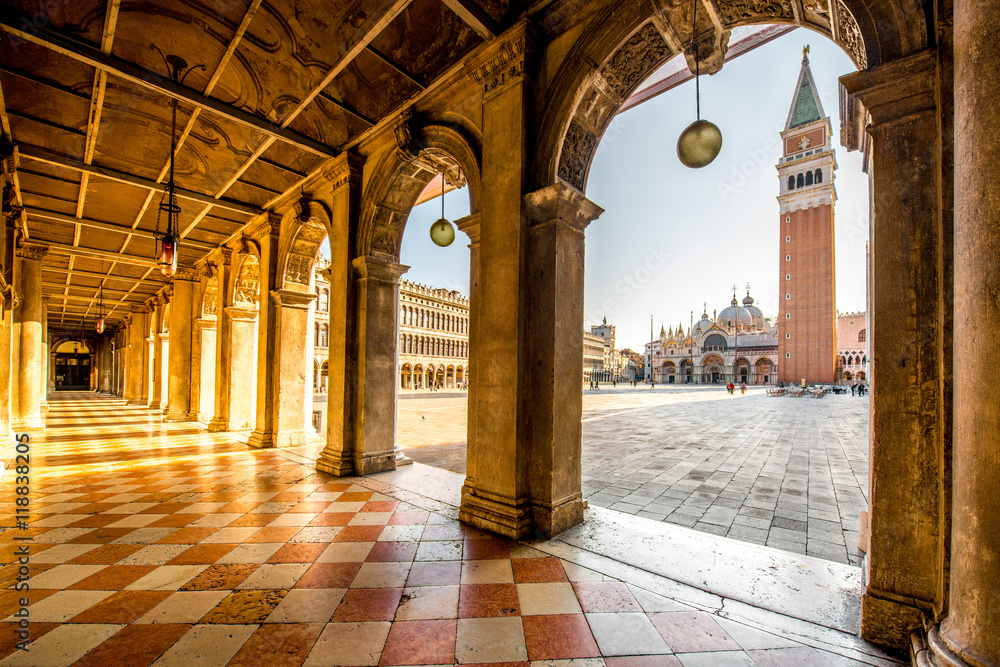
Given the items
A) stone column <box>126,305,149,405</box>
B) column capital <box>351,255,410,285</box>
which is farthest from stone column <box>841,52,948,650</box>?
stone column <box>126,305,149,405</box>

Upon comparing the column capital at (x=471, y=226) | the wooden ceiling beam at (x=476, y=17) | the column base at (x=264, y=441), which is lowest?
the column base at (x=264, y=441)

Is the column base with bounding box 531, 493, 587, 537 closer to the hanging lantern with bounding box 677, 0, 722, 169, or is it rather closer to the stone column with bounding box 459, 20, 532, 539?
the stone column with bounding box 459, 20, 532, 539

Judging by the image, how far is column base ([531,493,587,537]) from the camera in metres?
3.26

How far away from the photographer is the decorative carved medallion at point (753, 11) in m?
2.69

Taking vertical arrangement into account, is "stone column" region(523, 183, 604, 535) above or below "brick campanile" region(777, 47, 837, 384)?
below

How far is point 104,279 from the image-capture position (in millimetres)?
12422

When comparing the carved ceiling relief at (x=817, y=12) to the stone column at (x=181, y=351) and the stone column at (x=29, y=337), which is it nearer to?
the stone column at (x=181, y=351)

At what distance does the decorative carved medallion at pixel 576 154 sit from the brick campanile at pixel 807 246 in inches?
1928

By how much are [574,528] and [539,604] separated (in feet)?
3.83

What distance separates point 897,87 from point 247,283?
1027 cm

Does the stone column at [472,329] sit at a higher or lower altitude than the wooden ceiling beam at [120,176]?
lower

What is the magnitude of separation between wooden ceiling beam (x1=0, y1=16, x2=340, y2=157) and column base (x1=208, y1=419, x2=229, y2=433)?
257 inches

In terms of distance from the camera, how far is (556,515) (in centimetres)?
330

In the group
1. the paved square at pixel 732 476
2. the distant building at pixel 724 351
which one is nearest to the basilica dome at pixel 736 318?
the distant building at pixel 724 351
